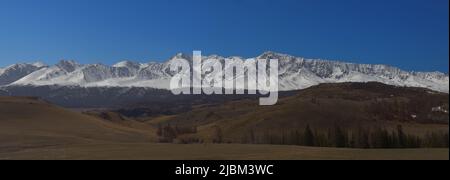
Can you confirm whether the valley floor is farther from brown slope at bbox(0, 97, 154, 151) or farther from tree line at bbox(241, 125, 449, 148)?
brown slope at bbox(0, 97, 154, 151)

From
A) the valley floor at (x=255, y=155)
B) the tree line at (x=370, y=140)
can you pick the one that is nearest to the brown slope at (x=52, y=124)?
the tree line at (x=370, y=140)

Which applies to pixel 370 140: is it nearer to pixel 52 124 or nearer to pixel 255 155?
pixel 255 155

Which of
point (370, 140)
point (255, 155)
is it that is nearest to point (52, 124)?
point (370, 140)

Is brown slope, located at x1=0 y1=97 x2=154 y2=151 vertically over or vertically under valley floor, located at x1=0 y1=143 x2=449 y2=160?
under

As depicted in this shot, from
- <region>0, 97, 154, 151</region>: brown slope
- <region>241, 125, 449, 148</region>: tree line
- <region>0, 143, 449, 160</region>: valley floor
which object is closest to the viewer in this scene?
<region>0, 143, 449, 160</region>: valley floor

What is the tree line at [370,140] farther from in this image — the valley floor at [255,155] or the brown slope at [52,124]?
the valley floor at [255,155]

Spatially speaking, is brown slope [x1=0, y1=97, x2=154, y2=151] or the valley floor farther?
brown slope [x1=0, y1=97, x2=154, y2=151]

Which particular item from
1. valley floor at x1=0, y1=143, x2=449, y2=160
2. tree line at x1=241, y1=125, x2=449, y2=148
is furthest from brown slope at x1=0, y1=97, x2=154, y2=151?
valley floor at x1=0, y1=143, x2=449, y2=160

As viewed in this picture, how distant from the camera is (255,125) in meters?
189
